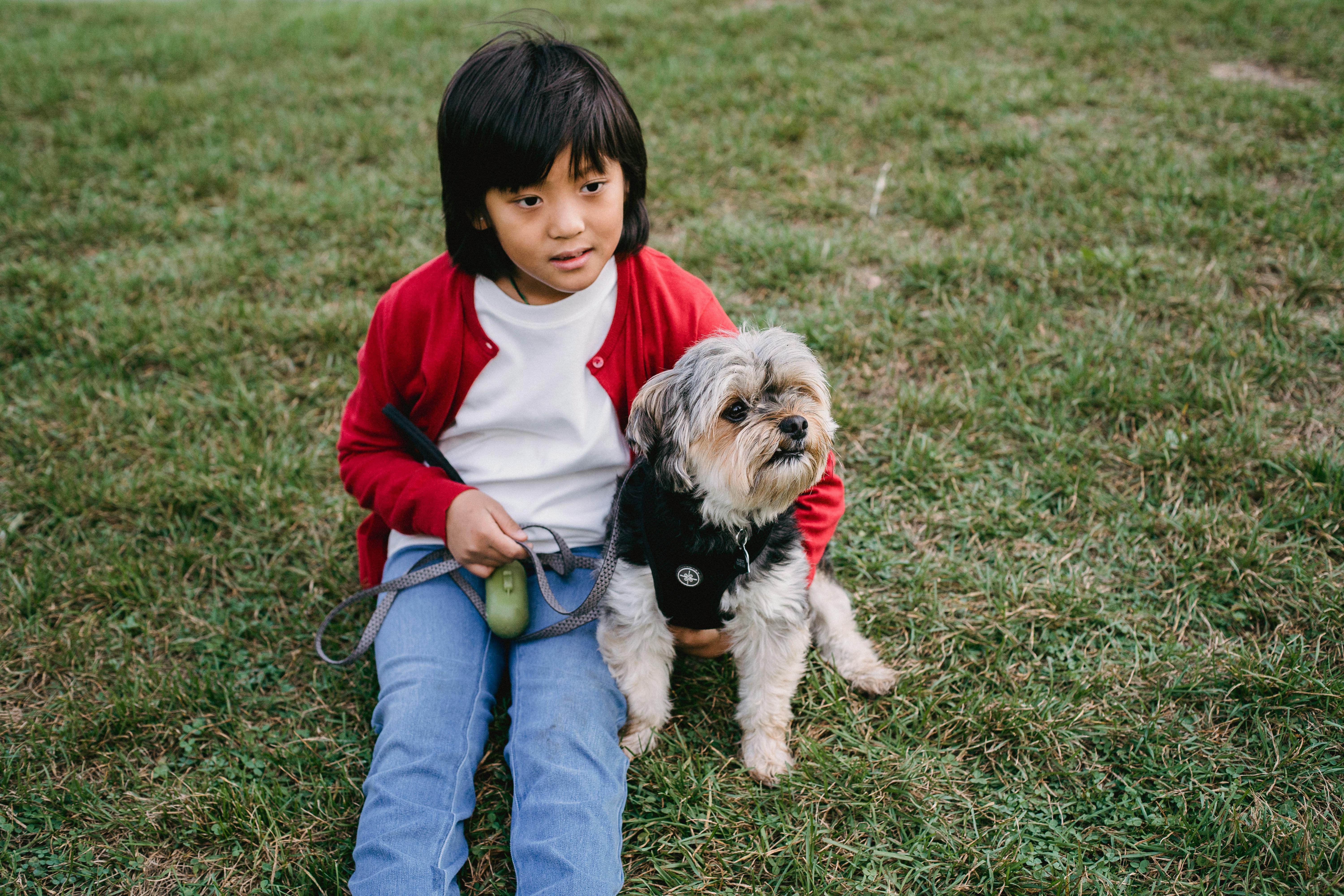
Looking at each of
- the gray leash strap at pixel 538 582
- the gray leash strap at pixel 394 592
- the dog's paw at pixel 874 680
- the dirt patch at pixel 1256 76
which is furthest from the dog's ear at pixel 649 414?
the dirt patch at pixel 1256 76

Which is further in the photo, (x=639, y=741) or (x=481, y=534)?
(x=639, y=741)

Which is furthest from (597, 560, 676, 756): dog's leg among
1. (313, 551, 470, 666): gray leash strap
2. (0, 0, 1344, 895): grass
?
(313, 551, 470, 666): gray leash strap

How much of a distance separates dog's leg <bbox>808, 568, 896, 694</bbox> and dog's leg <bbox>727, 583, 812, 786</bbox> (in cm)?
24

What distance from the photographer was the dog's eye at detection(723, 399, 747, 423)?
2.41 meters

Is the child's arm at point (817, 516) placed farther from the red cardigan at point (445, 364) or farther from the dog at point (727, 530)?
the dog at point (727, 530)

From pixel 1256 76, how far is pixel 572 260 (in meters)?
6.32

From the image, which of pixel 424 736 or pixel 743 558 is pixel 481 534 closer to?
pixel 424 736

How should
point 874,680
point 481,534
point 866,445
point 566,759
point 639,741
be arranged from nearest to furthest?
point 566,759
point 481,534
point 639,741
point 874,680
point 866,445

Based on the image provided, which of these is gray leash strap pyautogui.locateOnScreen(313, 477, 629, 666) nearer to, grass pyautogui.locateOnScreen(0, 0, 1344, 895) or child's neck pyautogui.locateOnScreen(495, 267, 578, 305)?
grass pyautogui.locateOnScreen(0, 0, 1344, 895)

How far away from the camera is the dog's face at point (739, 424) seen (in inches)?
92.0

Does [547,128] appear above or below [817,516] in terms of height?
above

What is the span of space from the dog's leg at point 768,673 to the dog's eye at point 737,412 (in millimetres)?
554

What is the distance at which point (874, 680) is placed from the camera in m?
3.01

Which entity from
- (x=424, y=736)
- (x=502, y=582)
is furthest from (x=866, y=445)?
(x=424, y=736)
